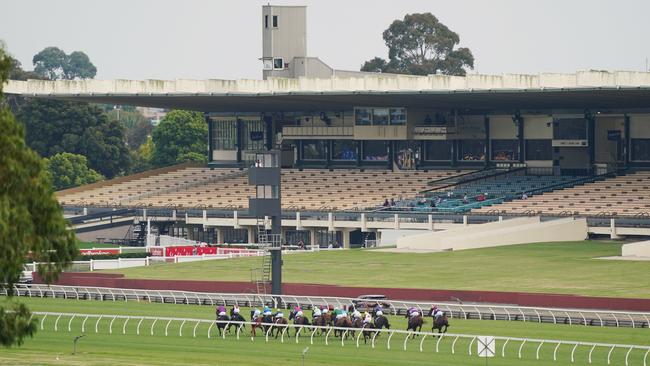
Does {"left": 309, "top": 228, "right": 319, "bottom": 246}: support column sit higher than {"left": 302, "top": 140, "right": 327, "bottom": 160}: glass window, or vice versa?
{"left": 302, "top": 140, "right": 327, "bottom": 160}: glass window

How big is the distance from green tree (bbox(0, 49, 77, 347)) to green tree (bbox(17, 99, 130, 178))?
9833 centimetres

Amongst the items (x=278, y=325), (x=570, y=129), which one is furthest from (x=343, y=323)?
(x=570, y=129)

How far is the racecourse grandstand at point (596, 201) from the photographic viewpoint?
79.7 metres

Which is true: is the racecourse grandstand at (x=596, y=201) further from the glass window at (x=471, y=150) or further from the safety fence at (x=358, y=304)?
the safety fence at (x=358, y=304)

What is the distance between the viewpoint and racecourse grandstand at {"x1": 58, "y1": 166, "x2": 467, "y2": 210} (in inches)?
3597

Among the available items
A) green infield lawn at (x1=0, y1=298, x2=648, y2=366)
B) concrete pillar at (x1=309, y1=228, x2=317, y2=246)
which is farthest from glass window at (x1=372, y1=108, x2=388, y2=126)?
green infield lawn at (x1=0, y1=298, x2=648, y2=366)

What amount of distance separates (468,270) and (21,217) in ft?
131

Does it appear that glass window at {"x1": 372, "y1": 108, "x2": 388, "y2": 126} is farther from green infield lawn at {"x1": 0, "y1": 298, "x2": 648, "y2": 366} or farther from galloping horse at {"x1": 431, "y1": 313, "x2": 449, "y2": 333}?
galloping horse at {"x1": 431, "y1": 313, "x2": 449, "y2": 333}

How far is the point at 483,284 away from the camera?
6081cm

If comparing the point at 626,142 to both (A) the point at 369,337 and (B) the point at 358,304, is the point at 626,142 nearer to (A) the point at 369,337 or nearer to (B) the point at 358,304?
(B) the point at 358,304

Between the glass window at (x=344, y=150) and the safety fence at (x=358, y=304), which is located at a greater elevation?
the glass window at (x=344, y=150)

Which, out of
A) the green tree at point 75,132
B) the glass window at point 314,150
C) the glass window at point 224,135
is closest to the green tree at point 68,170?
the green tree at point 75,132

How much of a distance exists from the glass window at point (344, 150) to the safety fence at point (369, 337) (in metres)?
50.0

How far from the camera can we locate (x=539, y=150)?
9388 cm
